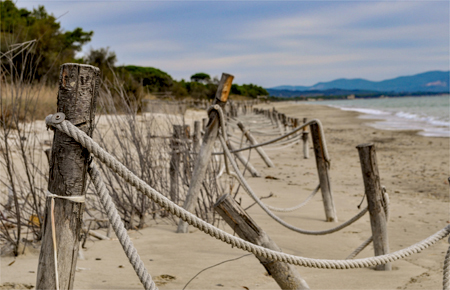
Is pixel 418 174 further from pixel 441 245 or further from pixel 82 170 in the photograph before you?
pixel 82 170

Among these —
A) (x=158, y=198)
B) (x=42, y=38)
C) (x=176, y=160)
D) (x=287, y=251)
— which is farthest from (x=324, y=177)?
(x=42, y=38)

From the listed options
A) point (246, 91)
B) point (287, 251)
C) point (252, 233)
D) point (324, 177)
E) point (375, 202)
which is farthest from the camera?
point (246, 91)

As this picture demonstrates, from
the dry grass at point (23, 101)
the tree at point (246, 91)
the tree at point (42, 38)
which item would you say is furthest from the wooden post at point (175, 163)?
the tree at point (246, 91)

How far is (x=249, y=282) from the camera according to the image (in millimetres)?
3102

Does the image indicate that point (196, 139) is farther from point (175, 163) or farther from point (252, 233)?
point (252, 233)

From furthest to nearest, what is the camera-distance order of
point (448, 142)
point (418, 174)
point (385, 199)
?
point (448, 142) < point (418, 174) < point (385, 199)

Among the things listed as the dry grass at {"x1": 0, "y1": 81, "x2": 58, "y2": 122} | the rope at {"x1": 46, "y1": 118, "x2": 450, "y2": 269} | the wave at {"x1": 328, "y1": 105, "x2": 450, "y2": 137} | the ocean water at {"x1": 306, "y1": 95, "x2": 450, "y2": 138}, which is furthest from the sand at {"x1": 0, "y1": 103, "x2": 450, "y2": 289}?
the wave at {"x1": 328, "y1": 105, "x2": 450, "y2": 137}

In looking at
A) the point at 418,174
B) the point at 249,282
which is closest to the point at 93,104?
the point at 249,282

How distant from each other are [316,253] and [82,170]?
2.85m

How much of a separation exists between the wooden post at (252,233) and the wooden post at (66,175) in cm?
82

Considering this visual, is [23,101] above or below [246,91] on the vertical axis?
below

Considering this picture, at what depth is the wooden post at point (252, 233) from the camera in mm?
2178

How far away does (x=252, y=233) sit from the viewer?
7.15ft

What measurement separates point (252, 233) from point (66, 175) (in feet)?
3.32
